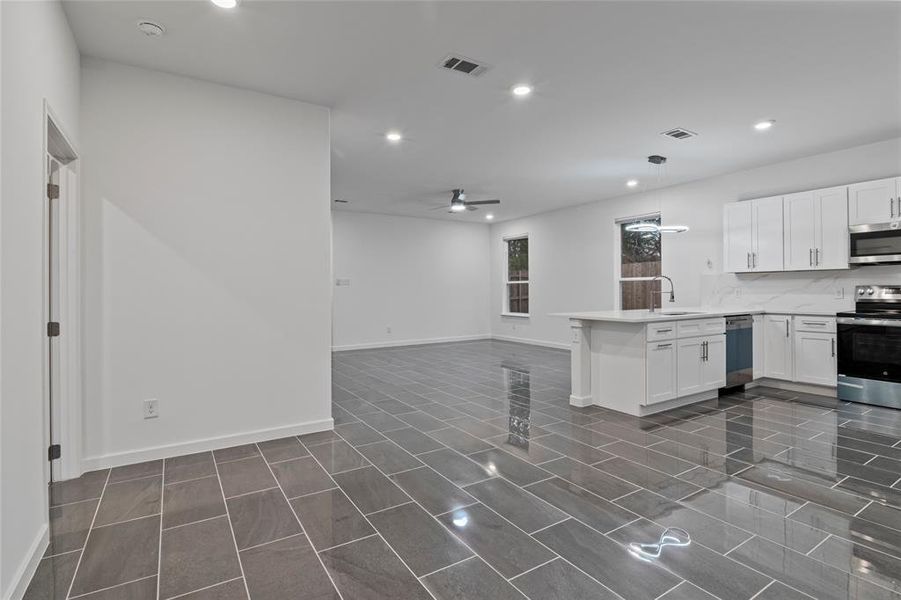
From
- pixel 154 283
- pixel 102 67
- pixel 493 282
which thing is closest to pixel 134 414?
pixel 154 283

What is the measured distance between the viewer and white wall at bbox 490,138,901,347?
492cm

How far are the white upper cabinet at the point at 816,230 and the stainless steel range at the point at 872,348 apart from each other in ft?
1.49

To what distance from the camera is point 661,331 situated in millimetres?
4066

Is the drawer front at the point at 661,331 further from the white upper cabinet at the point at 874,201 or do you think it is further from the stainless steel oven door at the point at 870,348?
the white upper cabinet at the point at 874,201

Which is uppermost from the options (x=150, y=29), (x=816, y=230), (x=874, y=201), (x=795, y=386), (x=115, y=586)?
(x=150, y=29)

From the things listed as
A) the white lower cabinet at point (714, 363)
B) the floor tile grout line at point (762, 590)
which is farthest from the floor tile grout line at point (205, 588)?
the white lower cabinet at point (714, 363)

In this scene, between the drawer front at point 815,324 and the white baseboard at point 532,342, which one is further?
the white baseboard at point 532,342

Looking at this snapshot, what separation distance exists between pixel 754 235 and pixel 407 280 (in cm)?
603

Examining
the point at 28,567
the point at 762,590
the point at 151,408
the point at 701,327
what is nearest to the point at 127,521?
the point at 28,567

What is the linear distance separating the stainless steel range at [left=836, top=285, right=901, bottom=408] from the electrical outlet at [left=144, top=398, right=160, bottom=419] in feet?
20.7

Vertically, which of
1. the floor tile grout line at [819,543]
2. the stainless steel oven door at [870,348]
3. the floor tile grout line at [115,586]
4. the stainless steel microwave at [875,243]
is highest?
the stainless steel microwave at [875,243]

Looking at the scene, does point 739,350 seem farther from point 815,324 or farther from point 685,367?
point 685,367

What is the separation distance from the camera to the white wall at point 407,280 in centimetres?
862

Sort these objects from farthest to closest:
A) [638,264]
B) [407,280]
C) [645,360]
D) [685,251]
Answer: [407,280], [638,264], [685,251], [645,360]
